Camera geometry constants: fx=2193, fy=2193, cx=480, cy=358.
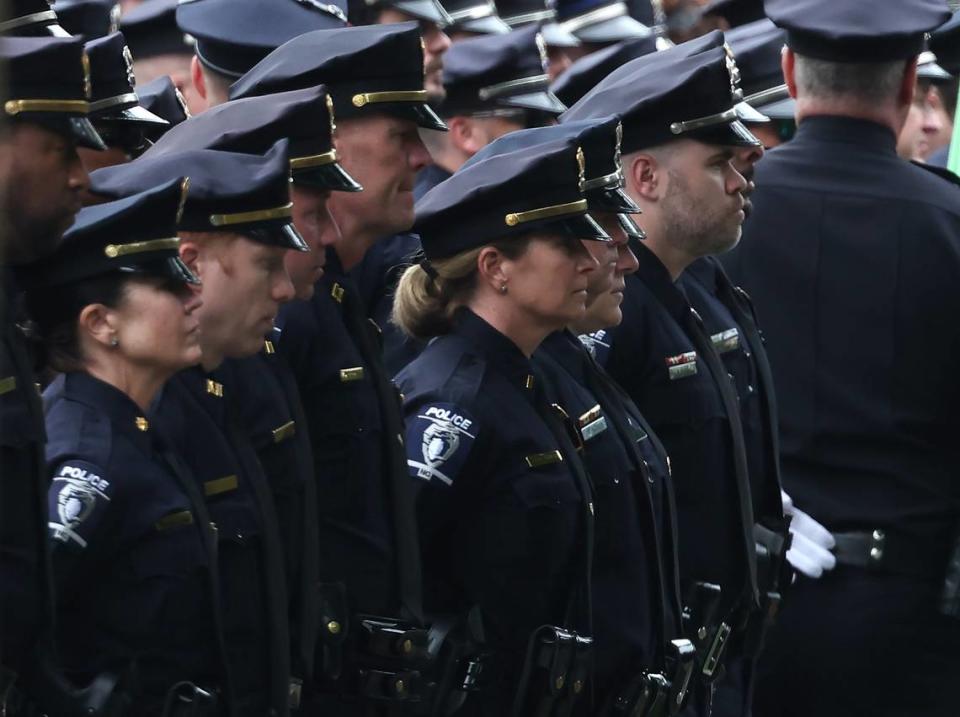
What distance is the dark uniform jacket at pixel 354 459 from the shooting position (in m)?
4.88

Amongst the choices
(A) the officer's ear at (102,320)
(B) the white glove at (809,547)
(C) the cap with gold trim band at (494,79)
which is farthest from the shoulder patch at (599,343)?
(C) the cap with gold trim band at (494,79)

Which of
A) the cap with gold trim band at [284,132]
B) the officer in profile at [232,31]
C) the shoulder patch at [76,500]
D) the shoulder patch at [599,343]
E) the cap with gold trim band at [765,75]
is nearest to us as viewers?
the shoulder patch at [76,500]

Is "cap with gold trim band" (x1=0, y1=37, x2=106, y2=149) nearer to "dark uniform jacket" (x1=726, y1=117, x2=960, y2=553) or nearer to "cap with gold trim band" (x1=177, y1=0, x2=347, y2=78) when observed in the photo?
"cap with gold trim band" (x1=177, y1=0, x2=347, y2=78)

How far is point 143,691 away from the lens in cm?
415

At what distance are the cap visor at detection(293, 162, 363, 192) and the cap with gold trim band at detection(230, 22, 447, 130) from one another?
459 mm

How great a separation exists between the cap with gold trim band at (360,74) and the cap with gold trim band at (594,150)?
0.63 feet

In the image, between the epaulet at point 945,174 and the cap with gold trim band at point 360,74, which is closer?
the cap with gold trim band at point 360,74

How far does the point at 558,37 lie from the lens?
9359 mm

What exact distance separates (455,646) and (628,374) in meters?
1.18

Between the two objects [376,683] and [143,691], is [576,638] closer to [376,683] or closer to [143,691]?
[376,683]

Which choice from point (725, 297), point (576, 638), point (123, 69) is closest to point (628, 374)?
point (725, 297)

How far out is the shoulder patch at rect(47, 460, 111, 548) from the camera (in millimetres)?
4020

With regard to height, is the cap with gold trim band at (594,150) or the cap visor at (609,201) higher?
the cap with gold trim band at (594,150)

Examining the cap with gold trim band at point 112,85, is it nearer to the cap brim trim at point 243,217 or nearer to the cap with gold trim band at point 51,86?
the cap brim trim at point 243,217
